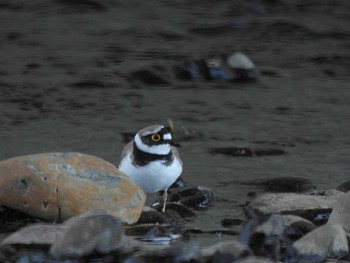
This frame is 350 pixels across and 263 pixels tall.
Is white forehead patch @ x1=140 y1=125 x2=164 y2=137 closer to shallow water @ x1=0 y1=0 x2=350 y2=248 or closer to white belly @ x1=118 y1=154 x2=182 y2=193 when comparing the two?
white belly @ x1=118 y1=154 x2=182 y2=193

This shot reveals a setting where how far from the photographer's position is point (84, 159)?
7.79 metres

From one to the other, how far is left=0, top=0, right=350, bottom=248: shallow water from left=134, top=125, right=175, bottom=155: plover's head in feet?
1.73

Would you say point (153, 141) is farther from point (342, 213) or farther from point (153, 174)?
point (342, 213)

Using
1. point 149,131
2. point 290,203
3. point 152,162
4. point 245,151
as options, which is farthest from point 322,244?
point 245,151

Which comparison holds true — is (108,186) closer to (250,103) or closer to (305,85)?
(250,103)

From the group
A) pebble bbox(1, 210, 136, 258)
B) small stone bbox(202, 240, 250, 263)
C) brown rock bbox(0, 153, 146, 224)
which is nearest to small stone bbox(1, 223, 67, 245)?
pebble bbox(1, 210, 136, 258)

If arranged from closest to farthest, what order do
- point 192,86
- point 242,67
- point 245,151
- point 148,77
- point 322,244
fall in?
point 322,244
point 245,151
point 192,86
point 148,77
point 242,67

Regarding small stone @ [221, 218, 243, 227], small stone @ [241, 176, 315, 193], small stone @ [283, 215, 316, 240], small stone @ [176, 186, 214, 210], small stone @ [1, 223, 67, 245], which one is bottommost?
small stone @ [241, 176, 315, 193]

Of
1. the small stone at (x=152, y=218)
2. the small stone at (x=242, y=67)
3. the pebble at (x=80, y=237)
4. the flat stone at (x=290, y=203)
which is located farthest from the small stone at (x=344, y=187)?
the small stone at (x=242, y=67)

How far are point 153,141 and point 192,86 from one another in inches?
146

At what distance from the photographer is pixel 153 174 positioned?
8344mm

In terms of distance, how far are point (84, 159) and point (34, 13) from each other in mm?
7098

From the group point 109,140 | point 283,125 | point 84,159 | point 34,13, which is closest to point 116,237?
point 84,159

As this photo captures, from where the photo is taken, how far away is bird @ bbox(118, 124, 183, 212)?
8.34m
